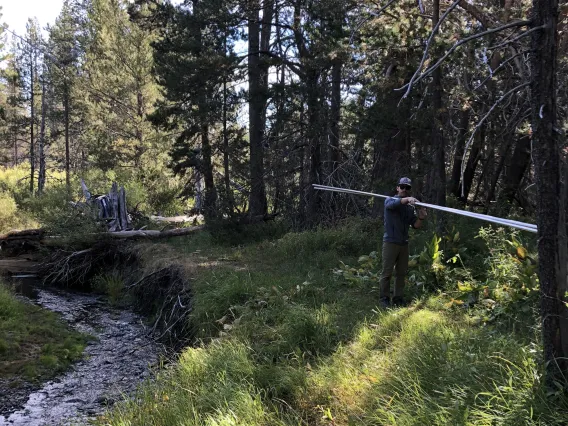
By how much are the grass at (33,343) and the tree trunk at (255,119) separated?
649 centimetres

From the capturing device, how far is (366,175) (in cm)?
1184

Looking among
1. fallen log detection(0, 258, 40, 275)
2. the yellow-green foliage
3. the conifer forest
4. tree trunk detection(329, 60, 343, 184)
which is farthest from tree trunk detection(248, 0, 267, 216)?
the yellow-green foliage

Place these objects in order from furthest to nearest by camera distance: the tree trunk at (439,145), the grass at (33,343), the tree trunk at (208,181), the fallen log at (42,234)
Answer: the fallen log at (42,234)
the tree trunk at (208,181)
the tree trunk at (439,145)
the grass at (33,343)

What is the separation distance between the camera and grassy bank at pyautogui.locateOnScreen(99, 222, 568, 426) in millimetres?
3217

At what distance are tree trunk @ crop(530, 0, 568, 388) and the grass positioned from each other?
660 centimetres

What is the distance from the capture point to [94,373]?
676 centimetres

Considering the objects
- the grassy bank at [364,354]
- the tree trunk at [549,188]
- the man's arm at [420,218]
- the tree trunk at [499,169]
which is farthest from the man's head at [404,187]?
the tree trunk at [499,169]

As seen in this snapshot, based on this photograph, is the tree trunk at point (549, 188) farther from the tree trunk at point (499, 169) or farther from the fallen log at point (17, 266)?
the fallen log at point (17, 266)

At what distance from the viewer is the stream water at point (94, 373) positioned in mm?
5500

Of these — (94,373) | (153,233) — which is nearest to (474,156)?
(94,373)

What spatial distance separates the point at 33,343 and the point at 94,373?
67.4 inches

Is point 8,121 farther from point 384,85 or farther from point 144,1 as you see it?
point 384,85

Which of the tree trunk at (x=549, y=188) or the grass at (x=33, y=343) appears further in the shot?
the grass at (x=33, y=343)

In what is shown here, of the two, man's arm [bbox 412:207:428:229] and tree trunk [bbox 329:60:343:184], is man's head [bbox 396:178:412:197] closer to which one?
man's arm [bbox 412:207:428:229]
